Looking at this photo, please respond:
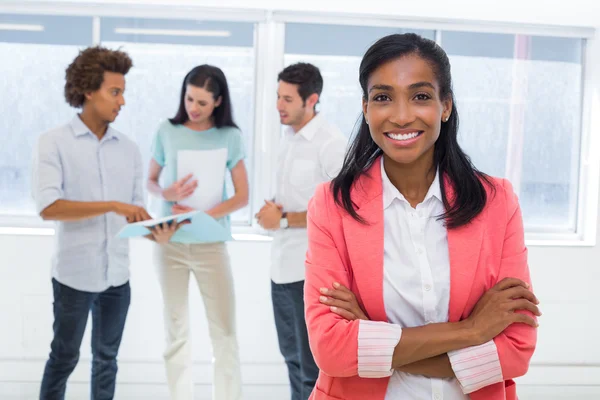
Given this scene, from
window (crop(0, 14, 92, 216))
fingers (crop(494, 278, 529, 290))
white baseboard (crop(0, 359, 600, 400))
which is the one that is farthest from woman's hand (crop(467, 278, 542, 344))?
window (crop(0, 14, 92, 216))

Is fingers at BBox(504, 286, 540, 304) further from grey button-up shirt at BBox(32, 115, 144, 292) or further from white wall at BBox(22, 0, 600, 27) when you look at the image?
white wall at BBox(22, 0, 600, 27)

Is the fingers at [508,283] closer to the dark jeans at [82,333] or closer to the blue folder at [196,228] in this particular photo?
the blue folder at [196,228]

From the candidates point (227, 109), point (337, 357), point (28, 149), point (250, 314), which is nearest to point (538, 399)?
point (250, 314)

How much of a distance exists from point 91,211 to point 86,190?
0.45 feet

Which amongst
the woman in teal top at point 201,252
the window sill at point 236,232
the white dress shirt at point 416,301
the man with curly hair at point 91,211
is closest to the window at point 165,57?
the window sill at point 236,232

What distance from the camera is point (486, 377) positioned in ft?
4.29

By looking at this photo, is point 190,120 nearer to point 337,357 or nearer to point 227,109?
point 227,109

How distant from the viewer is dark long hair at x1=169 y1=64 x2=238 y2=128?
124 inches

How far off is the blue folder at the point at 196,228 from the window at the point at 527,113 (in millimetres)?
2092

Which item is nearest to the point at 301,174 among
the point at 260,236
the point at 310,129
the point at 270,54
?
the point at 310,129

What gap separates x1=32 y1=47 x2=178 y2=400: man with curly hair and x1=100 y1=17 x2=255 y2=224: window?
111 cm

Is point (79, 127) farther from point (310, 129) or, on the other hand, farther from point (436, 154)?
point (436, 154)

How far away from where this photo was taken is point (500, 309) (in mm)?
1318

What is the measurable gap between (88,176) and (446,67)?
197 centimetres
